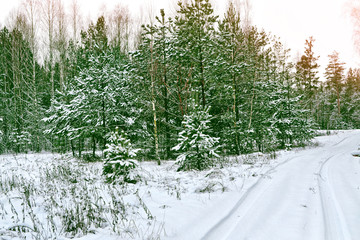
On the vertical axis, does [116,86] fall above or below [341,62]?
below

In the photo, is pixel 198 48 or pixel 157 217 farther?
pixel 198 48

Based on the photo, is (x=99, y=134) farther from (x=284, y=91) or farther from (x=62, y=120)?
(x=284, y=91)

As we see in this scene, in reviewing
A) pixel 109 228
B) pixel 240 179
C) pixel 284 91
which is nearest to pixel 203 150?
pixel 240 179

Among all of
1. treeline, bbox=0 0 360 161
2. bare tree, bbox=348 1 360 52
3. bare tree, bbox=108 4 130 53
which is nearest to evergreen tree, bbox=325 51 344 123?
treeline, bbox=0 0 360 161

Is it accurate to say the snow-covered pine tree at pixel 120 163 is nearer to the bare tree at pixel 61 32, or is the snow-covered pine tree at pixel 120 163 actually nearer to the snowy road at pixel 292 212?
the snowy road at pixel 292 212

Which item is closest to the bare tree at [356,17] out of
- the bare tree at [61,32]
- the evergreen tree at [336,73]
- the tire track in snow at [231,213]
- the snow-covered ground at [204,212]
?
the snow-covered ground at [204,212]

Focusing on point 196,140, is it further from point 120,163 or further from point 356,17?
point 356,17

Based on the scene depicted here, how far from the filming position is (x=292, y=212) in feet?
13.0

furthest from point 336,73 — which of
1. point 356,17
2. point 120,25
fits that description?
point 120,25

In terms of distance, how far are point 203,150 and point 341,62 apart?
42.2m

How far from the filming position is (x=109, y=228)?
3.30m

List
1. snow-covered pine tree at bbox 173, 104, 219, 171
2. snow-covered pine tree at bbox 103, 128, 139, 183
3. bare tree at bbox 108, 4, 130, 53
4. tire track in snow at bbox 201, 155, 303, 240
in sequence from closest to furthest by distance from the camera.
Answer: tire track in snow at bbox 201, 155, 303, 240
snow-covered pine tree at bbox 103, 128, 139, 183
snow-covered pine tree at bbox 173, 104, 219, 171
bare tree at bbox 108, 4, 130, 53

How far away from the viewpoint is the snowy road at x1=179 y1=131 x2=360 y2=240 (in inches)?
126

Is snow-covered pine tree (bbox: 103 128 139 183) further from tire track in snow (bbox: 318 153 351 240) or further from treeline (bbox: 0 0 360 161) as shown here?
tire track in snow (bbox: 318 153 351 240)
